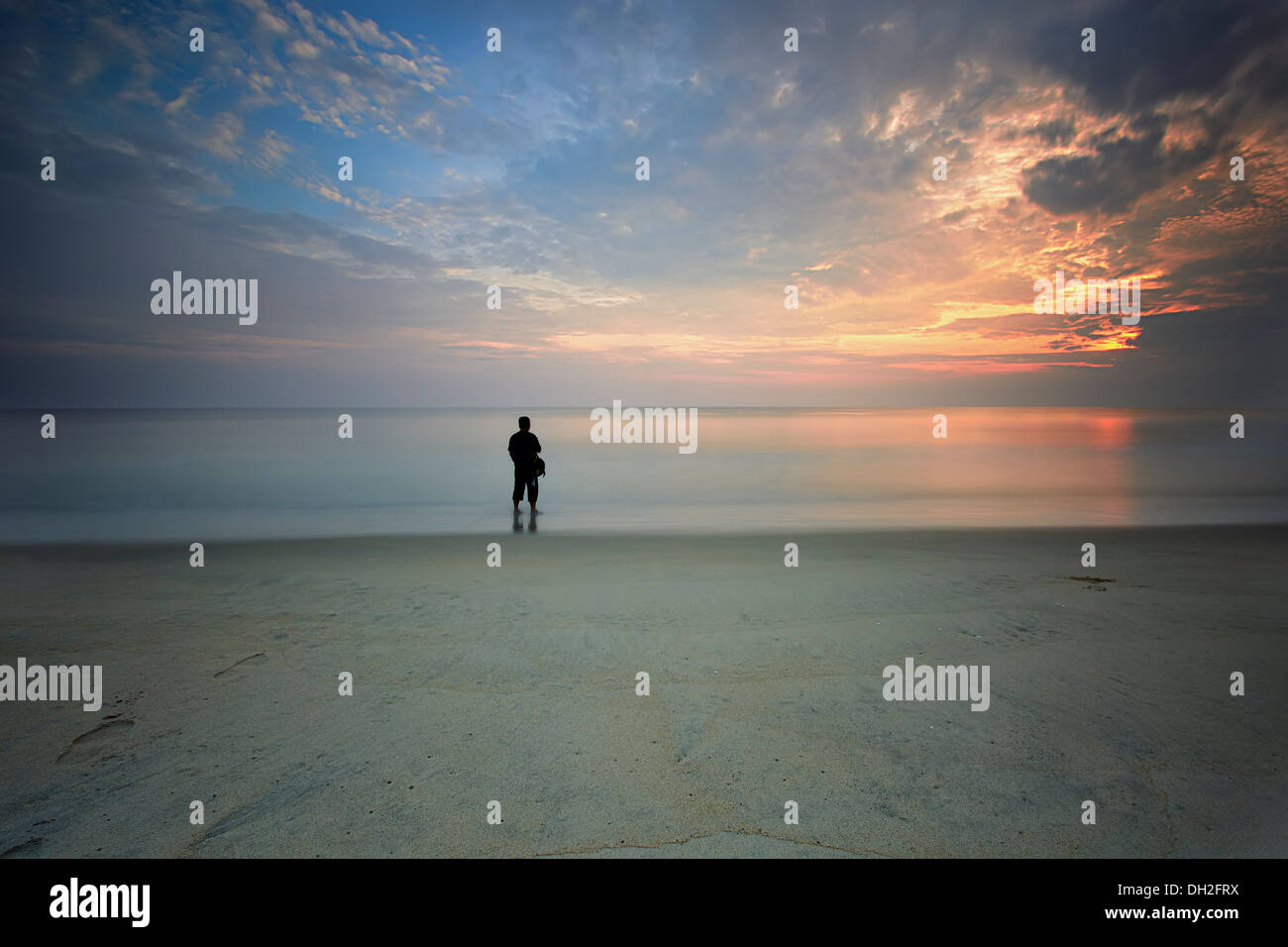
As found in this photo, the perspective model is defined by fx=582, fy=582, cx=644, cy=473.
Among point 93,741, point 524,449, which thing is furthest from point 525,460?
point 93,741

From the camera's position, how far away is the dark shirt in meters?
14.8

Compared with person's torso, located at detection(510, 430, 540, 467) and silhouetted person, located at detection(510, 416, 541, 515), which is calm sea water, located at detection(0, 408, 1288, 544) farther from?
person's torso, located at detection(510, 430, 540, 467)

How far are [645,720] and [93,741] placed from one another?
392 centimetres

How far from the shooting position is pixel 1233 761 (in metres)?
3.93

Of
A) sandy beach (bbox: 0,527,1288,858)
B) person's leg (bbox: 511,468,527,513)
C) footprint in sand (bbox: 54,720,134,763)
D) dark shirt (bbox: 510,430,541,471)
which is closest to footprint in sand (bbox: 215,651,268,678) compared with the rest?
sandy beach (bbox: 0,527,1288,858)

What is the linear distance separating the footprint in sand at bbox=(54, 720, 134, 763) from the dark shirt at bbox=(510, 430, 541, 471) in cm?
1069

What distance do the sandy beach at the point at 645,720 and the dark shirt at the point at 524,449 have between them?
677 cm

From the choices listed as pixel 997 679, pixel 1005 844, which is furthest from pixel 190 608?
pixel 997 679

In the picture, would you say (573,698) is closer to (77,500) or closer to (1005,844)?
(1005,844)

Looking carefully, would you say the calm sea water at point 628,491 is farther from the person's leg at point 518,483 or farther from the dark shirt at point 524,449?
the dark shirt at point 524,449

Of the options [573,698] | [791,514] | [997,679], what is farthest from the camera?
[791,514]

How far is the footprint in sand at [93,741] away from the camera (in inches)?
154

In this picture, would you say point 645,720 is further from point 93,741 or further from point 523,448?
point 523,448
